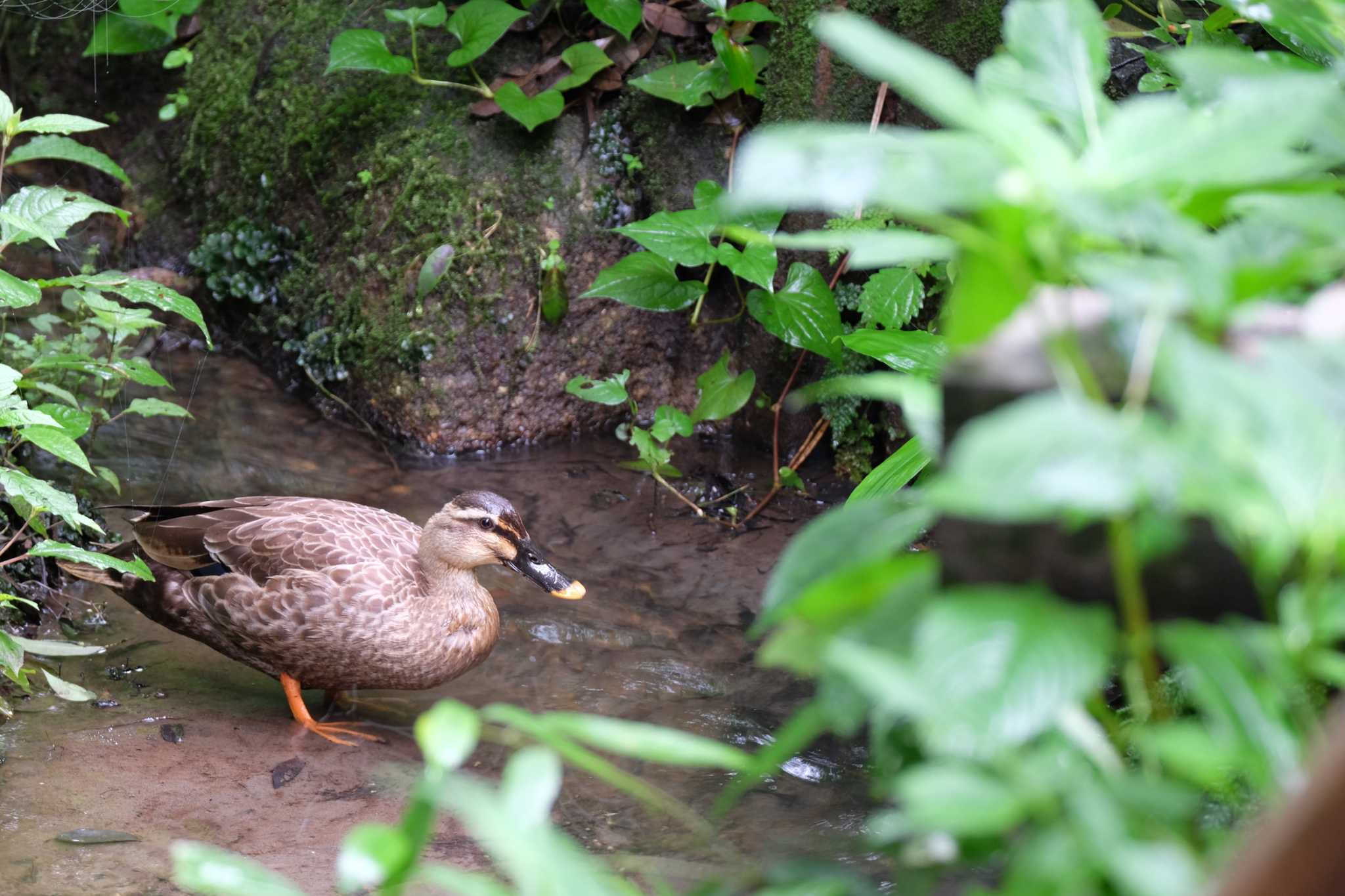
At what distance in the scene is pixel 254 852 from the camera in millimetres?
3250

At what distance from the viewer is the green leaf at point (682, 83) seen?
599 centimetres

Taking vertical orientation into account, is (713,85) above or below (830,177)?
below

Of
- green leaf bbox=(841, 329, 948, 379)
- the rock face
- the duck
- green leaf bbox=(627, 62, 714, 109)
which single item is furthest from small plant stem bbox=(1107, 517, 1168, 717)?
green leaf bbox=(627, 62, 714, 109)

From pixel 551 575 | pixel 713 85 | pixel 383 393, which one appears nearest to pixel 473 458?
pixel 383 393

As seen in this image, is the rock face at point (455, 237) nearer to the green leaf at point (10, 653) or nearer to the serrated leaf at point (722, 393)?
the serrated leaf at point (722, 393)

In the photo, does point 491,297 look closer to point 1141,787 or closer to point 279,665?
point 279,665

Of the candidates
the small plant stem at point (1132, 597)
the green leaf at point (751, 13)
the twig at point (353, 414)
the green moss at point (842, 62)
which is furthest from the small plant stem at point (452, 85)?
the small plant stem at point (1132, 597)

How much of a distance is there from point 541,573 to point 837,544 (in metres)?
3.44

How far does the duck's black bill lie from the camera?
4.57 meters

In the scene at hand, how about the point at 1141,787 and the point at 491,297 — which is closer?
the point at 1141,787

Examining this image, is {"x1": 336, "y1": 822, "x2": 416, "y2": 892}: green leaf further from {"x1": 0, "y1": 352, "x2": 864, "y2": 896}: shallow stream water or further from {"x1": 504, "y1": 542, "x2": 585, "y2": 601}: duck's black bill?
{"x1": 504, "y1": 542, "x2": 585, "y2": 601}: duck's black bill

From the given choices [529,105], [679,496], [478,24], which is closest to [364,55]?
[478,24]

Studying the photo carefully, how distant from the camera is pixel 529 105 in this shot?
614cm

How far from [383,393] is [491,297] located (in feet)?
2.57
